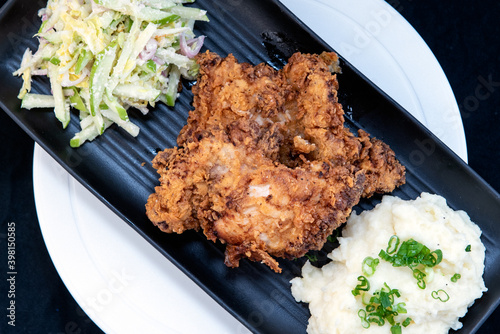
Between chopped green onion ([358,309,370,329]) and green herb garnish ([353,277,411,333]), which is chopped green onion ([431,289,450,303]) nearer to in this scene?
green herb garnish ([353,277,411,333])

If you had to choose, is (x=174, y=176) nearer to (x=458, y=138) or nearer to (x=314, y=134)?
(x=314, y=134)

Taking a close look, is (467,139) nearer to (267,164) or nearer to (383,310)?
(383,310)

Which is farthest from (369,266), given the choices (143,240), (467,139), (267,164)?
(467,139)

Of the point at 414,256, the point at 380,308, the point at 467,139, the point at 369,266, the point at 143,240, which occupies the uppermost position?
the point at 467,139

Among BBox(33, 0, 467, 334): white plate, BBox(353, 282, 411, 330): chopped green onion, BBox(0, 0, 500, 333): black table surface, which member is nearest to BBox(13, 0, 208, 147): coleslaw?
BBox(33, 0, 467, 334): white plate

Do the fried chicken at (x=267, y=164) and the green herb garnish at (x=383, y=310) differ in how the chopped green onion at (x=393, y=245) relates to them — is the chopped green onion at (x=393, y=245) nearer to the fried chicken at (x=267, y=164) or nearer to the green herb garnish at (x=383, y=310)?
the green herb garnish at (x=383, y=310)
